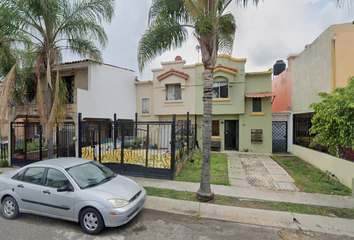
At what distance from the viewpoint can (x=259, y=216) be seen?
4492 millimetres

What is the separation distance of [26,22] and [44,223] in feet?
24.2

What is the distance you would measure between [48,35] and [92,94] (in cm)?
388

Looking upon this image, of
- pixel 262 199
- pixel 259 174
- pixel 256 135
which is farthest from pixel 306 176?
pixel 256 135

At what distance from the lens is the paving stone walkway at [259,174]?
6.60 meters

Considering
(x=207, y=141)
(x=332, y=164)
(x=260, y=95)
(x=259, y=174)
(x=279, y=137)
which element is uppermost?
(x=260, y=95)

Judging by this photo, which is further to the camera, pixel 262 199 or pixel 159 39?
pixel 159 39

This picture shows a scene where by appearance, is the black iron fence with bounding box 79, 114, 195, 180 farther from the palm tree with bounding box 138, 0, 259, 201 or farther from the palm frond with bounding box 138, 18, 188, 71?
the palm frond with bounding box 138, 18, 188, 71

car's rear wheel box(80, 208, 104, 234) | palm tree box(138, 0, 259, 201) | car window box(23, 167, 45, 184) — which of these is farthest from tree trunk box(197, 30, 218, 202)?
car window box(23, 167, 45, 184)

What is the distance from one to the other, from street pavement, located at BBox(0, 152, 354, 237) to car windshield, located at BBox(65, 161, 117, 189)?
1.56m

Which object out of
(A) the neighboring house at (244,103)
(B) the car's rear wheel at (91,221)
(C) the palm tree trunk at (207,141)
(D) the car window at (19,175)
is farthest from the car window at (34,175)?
(A) the neighboring house at (244,103)

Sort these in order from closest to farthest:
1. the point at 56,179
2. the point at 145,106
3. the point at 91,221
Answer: the point at 91,221
the point at 56,179
the point at 145,106

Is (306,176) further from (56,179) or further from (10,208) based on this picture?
(10,208)

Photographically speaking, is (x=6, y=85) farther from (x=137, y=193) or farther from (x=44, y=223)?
(x=137, y=193)

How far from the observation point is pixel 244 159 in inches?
412
